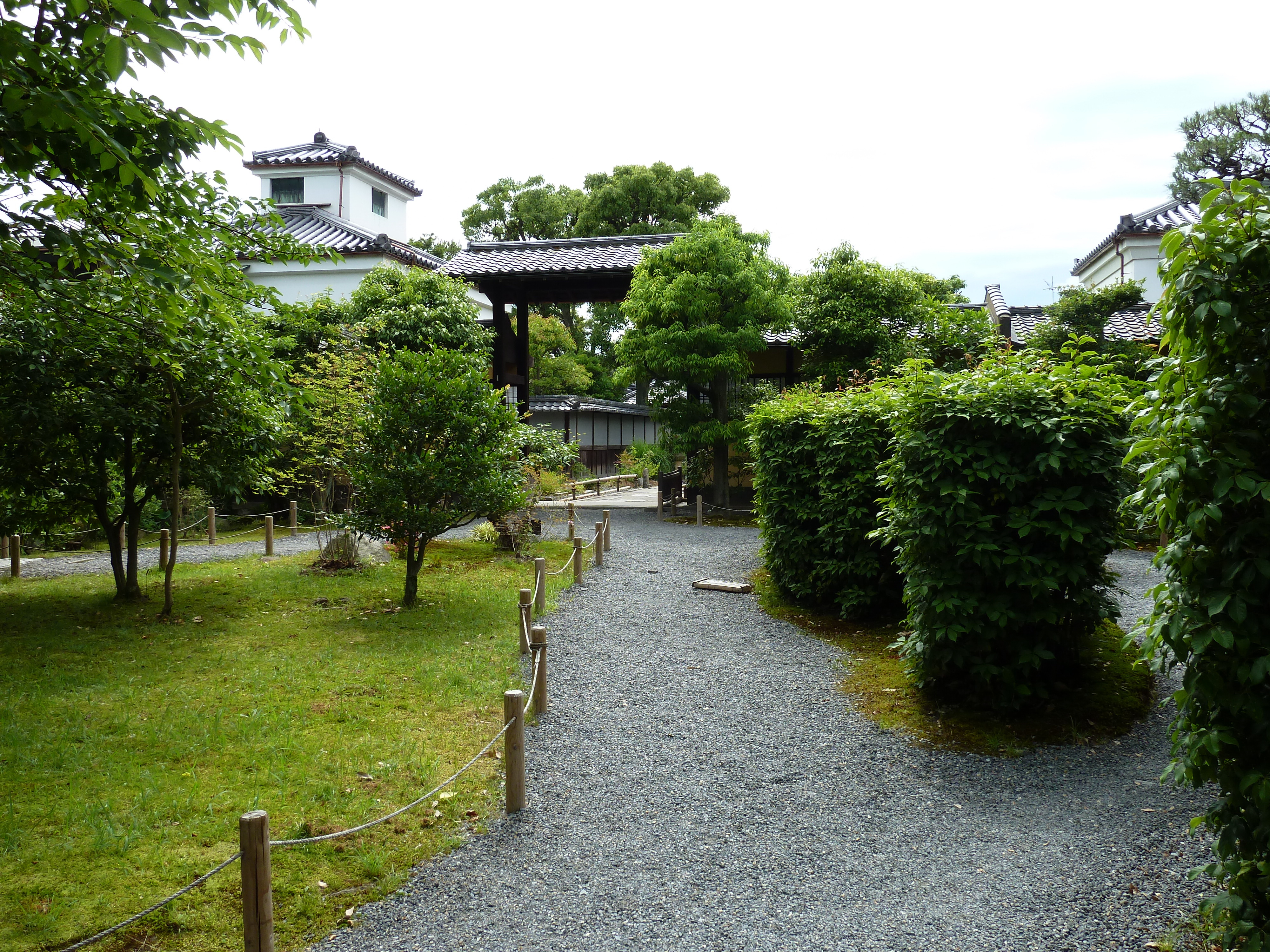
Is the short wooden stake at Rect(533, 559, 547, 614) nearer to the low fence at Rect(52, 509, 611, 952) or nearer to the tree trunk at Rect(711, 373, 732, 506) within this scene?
the low fence at Rect(52, 509, 611, 952)

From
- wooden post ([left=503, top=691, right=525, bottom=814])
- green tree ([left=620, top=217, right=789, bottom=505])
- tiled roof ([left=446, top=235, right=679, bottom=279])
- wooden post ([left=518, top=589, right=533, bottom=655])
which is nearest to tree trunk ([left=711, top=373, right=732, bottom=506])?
green tree ([left=620, top=217, right=789, bottom=505])

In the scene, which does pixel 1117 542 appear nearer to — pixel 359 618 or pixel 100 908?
pixel 100 908

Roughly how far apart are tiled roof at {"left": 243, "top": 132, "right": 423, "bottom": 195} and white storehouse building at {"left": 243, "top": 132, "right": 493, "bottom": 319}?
0.03 m

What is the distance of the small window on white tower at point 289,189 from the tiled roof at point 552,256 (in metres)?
7.34

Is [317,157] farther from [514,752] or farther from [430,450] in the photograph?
[514,752]

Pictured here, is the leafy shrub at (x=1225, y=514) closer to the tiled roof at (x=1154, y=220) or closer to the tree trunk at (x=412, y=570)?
the tree trunk at (x=412, y=570)

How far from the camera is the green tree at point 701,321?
57.4 ft

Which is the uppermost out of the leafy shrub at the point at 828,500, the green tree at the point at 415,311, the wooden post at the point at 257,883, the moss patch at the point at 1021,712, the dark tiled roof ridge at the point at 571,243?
the dark tiled roof ridge at the point at 571,243

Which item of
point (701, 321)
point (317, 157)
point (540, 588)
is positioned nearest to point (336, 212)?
point (317, 157)

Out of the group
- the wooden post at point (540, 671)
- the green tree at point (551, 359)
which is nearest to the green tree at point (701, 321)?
the green tree at point (551, 359)

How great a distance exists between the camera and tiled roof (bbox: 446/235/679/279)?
19750 mm

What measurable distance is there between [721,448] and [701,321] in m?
3.29

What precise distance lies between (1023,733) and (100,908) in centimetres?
553

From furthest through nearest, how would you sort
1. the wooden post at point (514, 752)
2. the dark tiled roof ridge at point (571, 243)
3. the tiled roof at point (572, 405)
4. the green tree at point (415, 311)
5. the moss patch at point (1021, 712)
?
the tiled roof at point (572, 405) < the dark tiled roof ridge at point (571, 243) < the green tree at point (415, 311) < the moss patch at point (1021, 712) < the wooden post at point (514, 752)
